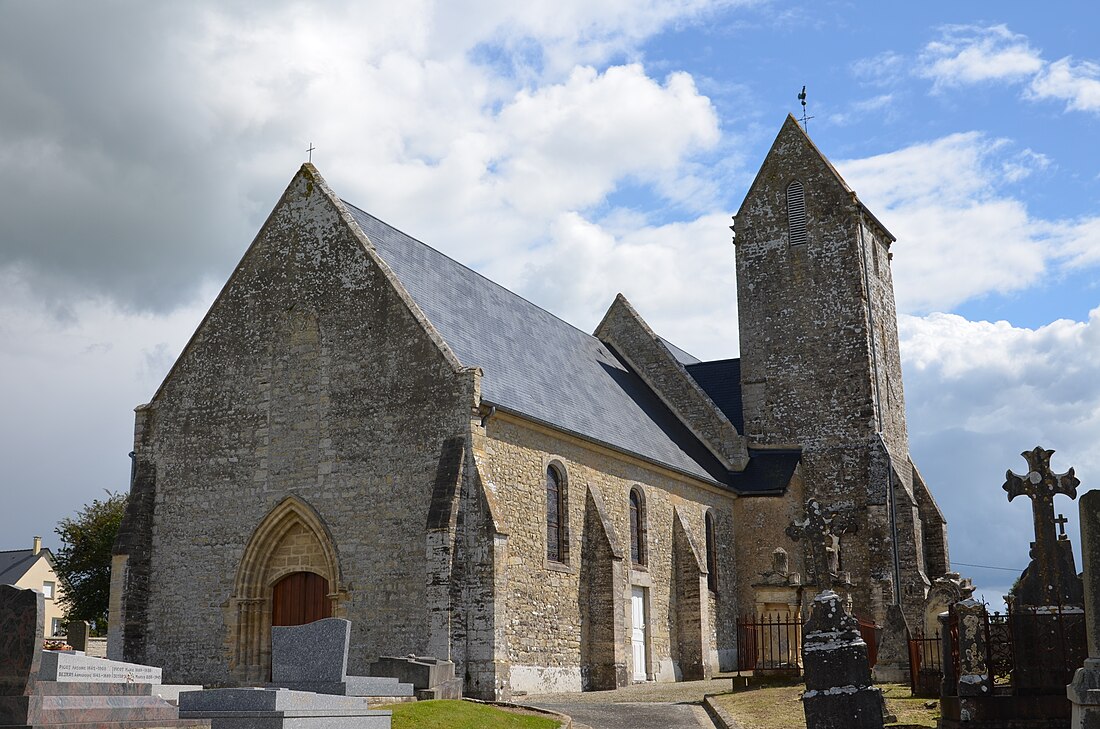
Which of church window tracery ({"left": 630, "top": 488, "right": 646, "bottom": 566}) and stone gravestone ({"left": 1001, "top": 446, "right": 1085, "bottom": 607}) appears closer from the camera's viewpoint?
stone gravestone ({"left": 1001, "top": 446, "right": 1085, "bottom": 607})

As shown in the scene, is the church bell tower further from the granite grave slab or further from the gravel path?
the granite grave slab

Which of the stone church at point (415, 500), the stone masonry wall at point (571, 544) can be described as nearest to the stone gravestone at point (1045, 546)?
the stone church at point (415, 500)

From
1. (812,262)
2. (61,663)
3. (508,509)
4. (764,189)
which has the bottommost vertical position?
(61,663)

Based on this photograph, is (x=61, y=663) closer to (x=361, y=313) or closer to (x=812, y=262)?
(x=361, y=313)

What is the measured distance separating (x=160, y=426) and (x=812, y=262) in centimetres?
2059

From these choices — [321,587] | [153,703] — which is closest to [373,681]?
[153,703]

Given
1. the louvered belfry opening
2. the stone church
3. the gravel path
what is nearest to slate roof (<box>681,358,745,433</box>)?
the louvered belfry opening

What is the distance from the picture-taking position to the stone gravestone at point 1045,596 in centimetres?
1177

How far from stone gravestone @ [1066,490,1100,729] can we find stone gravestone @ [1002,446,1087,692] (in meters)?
2.68

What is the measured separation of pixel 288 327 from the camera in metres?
23.3

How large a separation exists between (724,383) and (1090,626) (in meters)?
28.8

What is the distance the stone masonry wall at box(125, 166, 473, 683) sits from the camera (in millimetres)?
20922

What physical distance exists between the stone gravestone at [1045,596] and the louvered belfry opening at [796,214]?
67.4 feet

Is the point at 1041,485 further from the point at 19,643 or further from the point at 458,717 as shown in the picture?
the point at 19,643
